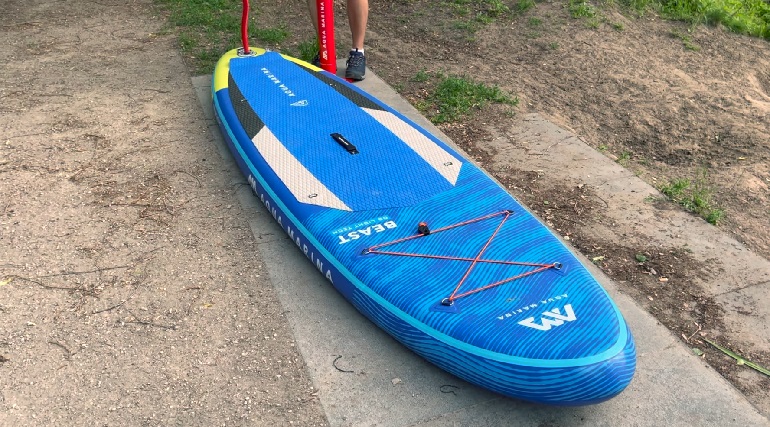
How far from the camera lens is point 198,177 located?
139 inches

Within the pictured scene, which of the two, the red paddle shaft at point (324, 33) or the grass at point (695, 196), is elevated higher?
the red paddle shaft at point (324, 33)

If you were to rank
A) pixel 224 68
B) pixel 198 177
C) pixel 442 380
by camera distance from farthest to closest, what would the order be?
pixel 224 68
pixel 198 177
pixel 442 380

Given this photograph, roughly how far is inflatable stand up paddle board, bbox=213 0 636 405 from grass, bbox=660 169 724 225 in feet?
3.27

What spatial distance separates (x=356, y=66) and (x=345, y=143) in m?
1.50

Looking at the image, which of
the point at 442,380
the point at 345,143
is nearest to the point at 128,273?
the point at 345,143

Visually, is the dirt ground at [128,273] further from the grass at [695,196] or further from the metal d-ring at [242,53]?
the grass at [695,196]

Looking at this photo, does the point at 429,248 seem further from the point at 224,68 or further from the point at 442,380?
the point at 224,68

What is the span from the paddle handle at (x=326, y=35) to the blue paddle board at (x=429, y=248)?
0.84 metres

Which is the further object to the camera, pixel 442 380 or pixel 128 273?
pixel 128 273

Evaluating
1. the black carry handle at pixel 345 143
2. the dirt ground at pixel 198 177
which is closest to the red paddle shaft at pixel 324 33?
the dirt ground at pixel 198 177

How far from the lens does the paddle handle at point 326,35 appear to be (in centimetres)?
445

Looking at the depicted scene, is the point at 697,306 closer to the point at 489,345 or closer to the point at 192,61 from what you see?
the point at 489,345

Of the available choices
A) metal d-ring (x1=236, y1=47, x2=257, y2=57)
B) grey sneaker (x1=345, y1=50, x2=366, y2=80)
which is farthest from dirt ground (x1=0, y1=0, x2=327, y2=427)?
grey sneaker (x1=345, y1=50, x2=366, y2=80)

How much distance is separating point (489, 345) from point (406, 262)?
506 mm
